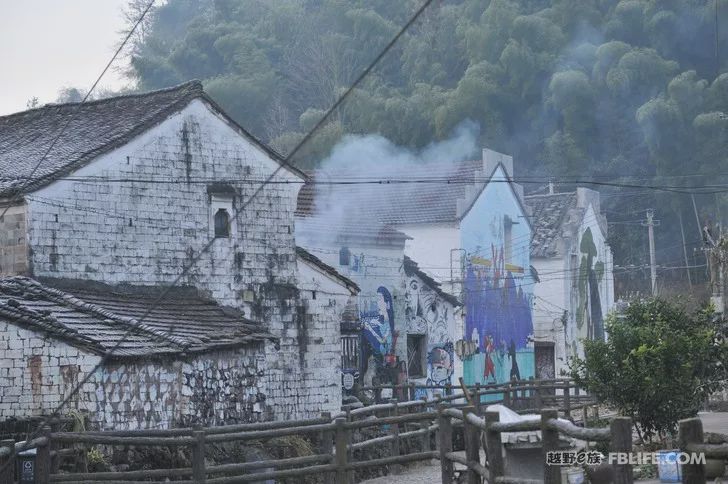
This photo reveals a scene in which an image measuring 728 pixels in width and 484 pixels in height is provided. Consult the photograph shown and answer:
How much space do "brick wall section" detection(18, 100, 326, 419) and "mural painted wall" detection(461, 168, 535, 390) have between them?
13520mm

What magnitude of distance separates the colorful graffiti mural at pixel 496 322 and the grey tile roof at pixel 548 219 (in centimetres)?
339

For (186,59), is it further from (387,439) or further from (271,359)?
(387,439)

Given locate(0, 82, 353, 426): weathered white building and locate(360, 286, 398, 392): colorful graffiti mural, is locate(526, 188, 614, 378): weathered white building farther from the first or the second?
locate(0, 82, 353, 426): weathered white building

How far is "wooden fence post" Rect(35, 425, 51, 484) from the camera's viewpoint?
12.9 m

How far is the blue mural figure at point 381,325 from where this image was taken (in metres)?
34.8

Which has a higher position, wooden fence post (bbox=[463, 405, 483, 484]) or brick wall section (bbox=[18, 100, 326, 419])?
brick wall section (bbox=[18, 100, 326, 419])

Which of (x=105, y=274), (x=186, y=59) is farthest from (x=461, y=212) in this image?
(x=186, y=59)

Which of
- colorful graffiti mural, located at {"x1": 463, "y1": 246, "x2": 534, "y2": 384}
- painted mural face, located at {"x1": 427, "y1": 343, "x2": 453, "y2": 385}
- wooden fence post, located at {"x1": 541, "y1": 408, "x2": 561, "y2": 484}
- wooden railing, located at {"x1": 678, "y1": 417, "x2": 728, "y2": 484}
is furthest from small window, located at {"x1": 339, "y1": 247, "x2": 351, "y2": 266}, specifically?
wooden railing, located at {"x1": 678, "y1": 417, "x2": 728, "y2": 484}

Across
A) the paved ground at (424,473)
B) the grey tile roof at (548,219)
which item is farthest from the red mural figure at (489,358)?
the paved ground at (424,473)

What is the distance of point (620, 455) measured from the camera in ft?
29.0

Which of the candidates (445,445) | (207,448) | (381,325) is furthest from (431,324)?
(445,445)

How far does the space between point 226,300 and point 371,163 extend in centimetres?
1829

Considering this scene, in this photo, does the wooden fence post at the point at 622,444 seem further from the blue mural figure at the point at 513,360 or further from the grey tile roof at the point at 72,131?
the blue mural figure at the point at 513,360

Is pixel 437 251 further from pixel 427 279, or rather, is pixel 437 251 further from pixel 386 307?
pixel 386 307
